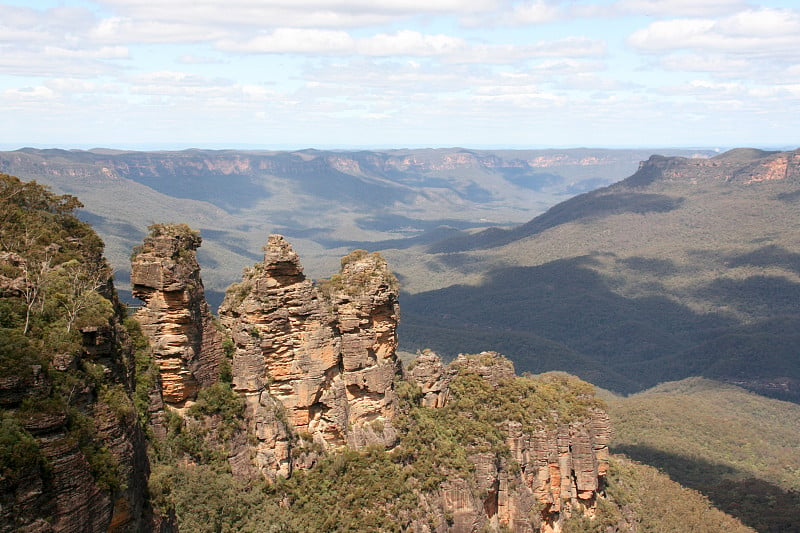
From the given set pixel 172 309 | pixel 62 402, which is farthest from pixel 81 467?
pixel 172 309

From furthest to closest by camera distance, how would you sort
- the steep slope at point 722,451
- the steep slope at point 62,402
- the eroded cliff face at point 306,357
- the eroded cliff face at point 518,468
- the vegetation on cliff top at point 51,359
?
the steep slope at point 722,451
the eroded cliff face at point 518,468
the eroded cliff face at point 306,357
the vegetation on cliff top at point 51,359
the steep slope at point 62,402

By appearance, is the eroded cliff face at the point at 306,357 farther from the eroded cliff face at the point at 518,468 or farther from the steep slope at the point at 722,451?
the steep slope at the point at 722,451

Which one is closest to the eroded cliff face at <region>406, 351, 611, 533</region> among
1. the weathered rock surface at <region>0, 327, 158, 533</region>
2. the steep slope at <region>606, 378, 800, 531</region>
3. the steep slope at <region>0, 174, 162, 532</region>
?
the weathered rock surface at <region>0, 327, 158, 533</region>

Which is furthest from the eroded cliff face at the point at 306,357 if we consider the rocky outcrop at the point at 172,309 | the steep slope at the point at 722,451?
the steep slope at the point at 722,451

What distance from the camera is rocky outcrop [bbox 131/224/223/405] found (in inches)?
911

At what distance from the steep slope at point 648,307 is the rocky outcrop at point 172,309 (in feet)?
282

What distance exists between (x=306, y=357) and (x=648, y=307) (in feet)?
484

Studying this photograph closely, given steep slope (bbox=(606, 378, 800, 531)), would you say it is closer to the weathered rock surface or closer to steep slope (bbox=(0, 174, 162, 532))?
the weathered rock surface

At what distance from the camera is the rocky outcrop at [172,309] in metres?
23.1

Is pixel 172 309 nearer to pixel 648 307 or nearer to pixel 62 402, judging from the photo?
pixel 62 402

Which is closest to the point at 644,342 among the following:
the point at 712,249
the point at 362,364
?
the point at 712,249

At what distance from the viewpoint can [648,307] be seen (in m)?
162

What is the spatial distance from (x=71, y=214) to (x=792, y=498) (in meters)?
49.3

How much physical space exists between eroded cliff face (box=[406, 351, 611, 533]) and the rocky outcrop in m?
11.0
